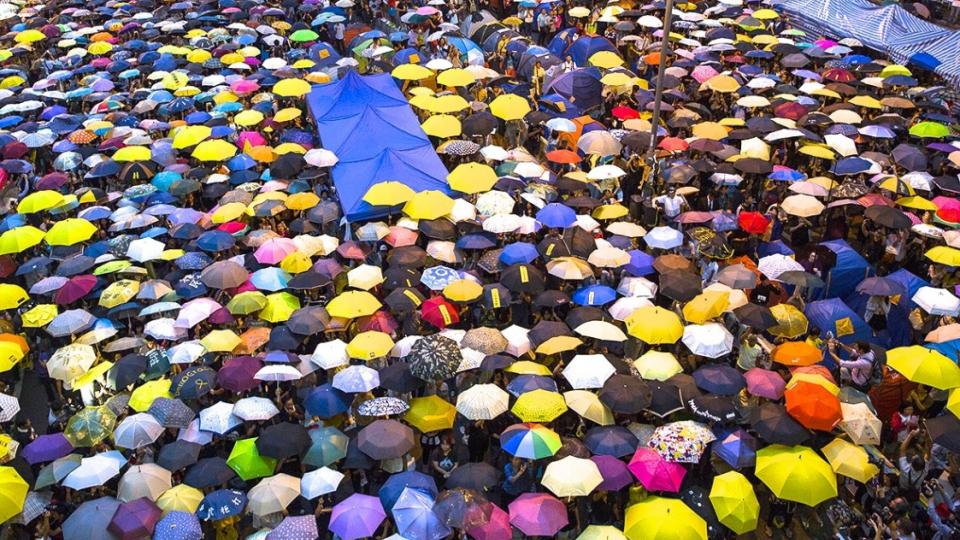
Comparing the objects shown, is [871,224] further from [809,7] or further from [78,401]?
[78,401]

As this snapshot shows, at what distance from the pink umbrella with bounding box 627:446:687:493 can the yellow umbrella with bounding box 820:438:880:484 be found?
1.54 metres

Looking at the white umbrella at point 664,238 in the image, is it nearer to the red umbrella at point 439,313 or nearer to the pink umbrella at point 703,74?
the red umbrella at point 439,313

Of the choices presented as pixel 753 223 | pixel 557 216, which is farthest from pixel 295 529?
pixel 753 223

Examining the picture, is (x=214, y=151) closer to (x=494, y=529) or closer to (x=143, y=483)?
(x=143, y=483)

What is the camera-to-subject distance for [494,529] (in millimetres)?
8273

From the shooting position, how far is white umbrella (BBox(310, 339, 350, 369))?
10547 mm

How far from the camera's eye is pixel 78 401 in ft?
37.9

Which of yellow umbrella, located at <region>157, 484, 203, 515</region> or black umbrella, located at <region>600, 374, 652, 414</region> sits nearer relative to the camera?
yellow umbrella, located at <region>157, 484, 203, 515</region>

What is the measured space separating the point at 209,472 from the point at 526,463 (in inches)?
133

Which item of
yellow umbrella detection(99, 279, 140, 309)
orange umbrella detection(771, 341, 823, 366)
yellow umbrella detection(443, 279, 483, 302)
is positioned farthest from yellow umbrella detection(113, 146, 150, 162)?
orange umbrella detection(771, 341, 823, 366)

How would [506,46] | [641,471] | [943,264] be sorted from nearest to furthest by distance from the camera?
[641,471], [943,264], [506,46]

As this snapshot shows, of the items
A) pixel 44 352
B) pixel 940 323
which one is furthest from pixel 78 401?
pixel 940 323

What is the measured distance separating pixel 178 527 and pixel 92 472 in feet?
4.60

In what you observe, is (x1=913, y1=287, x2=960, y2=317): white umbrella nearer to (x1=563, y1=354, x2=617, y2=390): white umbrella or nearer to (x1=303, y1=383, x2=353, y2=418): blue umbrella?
(x1=563, y1=354, x2=617, y2=390): white umbrella
